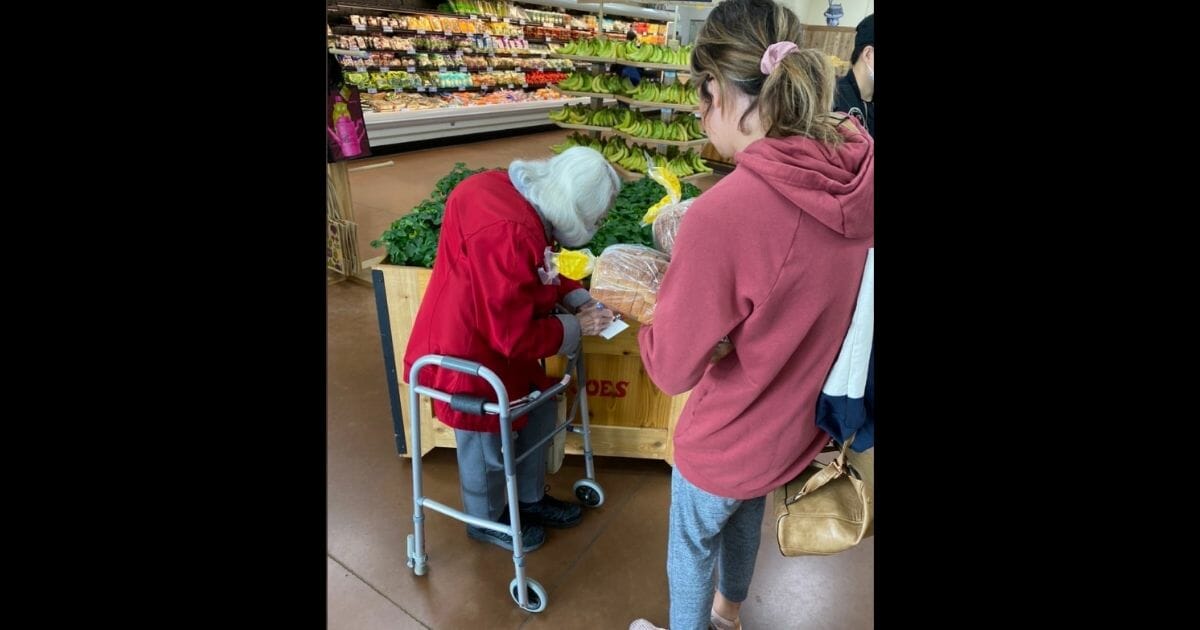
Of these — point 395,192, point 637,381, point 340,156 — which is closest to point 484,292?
point 637,381

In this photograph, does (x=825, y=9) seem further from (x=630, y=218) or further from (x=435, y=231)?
(x=435, y=231)

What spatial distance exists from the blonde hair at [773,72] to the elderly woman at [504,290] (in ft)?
2.28

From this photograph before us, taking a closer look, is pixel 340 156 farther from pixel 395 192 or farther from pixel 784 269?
pixel 784 269

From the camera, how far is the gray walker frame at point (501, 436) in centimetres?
184

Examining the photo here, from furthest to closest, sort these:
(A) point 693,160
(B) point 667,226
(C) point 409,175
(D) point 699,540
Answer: (C) point 409,175, (A) point 693,160, (B) point 667,226, (D) point 699,540

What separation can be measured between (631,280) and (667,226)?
0.94 feet

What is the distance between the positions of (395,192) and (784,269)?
6.79 metres

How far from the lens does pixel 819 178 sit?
1.06 meters

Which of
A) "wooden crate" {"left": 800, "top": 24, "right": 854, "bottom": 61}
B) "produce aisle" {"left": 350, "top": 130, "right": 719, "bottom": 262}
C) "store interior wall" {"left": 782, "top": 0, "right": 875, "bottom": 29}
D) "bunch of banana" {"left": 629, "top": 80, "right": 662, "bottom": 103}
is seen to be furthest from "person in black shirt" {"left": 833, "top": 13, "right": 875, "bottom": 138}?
"store interior wall" {"left": 782, "top": 0, "right": 875, "bottom": 29}

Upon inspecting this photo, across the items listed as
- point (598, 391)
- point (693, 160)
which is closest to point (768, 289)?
point (598, 391)

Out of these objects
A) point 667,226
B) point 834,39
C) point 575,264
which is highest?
point 834,39

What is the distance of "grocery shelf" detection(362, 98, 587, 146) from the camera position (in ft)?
29.0

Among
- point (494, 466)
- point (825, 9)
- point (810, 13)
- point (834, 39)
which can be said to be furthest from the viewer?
point (810, 13)

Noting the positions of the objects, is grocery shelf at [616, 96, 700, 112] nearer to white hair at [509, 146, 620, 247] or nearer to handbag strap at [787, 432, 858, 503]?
white hair at [509, 146, 620, 247]
